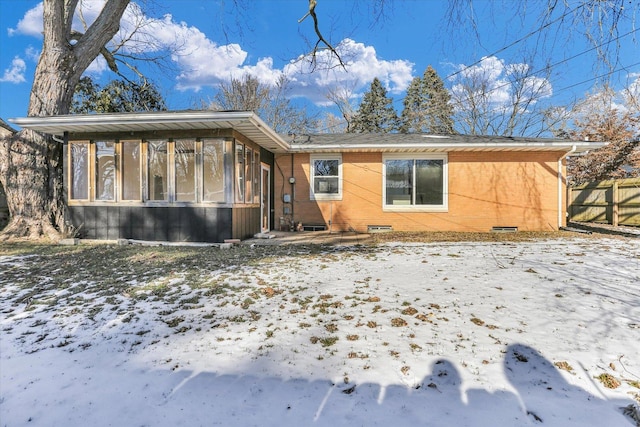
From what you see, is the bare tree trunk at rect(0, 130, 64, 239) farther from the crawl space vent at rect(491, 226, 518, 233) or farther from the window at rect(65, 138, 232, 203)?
the crawl space vent at rect(491, 226, 518, 233)

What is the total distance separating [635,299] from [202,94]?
24.2m

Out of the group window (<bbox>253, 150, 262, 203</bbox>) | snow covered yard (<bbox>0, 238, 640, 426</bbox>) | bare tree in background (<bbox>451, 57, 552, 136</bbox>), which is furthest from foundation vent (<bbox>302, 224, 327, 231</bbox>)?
bare tree in background (<bbox>451, 57, 552, 136</bbox>)

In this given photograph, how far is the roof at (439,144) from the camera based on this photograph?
8766 mm

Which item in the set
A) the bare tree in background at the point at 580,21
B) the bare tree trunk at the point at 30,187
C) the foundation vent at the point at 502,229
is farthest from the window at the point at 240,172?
the foundation vent at the point at 502,229

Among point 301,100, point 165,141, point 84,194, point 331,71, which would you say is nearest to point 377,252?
point 331,71

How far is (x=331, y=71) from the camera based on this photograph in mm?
7262

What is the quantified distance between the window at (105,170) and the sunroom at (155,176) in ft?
0.07

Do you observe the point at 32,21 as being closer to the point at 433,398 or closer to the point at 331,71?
the point at 331,71

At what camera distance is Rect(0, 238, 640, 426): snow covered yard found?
1.70 m

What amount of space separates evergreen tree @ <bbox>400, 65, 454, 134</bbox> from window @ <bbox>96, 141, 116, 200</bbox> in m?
20.3

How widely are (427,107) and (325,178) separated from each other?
18448mm

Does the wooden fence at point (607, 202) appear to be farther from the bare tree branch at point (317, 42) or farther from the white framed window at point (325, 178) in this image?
the bare tree branch at point (317, 42)

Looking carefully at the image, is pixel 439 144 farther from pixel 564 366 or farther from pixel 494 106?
pixel 494 106

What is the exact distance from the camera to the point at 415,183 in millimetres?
9734
